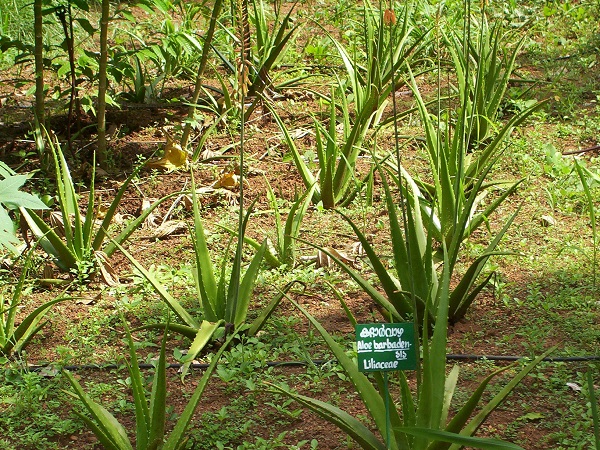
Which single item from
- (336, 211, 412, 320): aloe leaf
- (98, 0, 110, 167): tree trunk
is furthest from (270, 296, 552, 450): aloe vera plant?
(98, 0, 110, 167): tree trunk

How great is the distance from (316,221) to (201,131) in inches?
52.6

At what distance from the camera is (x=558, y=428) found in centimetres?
241

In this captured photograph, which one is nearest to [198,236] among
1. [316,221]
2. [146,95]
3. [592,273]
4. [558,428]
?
[316,221]

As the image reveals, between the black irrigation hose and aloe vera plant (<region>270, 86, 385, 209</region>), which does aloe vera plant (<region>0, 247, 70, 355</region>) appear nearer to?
the black irrigation hose

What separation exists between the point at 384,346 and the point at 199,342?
3.10 feet

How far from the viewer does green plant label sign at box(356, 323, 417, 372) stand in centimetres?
189

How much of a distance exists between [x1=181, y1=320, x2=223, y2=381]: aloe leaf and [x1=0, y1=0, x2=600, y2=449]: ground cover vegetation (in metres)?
0.01

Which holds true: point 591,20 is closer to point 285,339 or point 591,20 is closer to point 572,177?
point 572,177

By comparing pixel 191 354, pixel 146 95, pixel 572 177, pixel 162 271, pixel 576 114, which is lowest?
pixel 191 354

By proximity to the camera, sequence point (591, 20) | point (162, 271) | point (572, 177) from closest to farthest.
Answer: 1. point (162, 271)
2. point (572, 177)
3. point (591, 20)

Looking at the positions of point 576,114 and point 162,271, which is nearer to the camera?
point 162,271

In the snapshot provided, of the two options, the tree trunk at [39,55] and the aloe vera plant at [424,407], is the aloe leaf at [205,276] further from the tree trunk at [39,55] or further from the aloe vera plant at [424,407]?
the tree trunk at [39,55]

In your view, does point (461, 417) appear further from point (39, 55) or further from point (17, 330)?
point (39, 55)

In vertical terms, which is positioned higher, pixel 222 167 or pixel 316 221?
pixel 222 167
